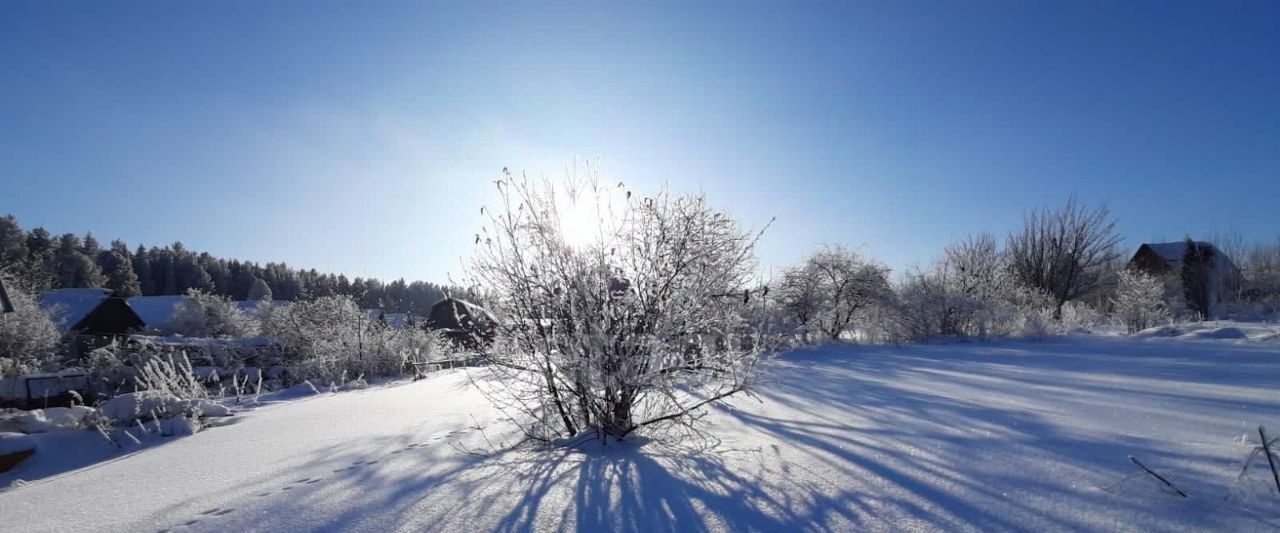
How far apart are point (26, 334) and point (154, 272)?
63966mm

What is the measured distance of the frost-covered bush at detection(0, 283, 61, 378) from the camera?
15266 millimetres

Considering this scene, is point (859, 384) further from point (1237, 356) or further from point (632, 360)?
point (1237, 356)

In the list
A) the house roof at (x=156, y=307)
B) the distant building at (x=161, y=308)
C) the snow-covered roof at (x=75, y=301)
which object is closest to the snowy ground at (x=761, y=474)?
the snow-covered roof at (x=75, y=301)

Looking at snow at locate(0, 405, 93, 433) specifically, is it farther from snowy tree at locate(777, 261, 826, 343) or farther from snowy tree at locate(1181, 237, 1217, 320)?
snowy tree at locate(1181, 237, 1217, 320)

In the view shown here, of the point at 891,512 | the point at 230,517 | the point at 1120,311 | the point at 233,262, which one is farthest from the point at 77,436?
the point at 233,262

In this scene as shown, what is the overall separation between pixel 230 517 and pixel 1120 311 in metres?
21.6

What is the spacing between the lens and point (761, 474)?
8.63 ft

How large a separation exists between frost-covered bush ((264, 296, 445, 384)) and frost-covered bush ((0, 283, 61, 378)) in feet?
20.4

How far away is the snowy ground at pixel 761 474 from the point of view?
6.66 feet

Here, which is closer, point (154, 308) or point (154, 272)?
point (154, 308)

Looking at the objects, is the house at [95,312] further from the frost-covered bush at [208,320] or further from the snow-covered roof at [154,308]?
the snow-covered roof at [154,308]

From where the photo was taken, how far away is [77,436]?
4.96 m

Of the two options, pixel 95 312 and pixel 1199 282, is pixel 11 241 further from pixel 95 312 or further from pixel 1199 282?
pixel 1199 282

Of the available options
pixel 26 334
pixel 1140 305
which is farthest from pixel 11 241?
pixel 1140 305
